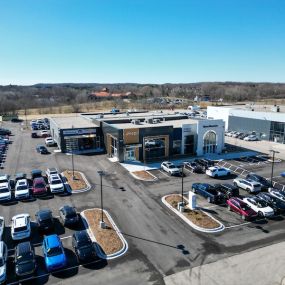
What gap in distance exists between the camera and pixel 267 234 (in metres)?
23.4

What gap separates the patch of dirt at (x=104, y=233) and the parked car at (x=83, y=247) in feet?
4.15

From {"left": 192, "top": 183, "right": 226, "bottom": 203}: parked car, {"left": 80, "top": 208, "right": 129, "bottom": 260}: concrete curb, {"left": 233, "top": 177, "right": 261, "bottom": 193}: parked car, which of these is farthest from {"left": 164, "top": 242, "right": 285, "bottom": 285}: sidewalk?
{"left": 233, "top": 177, "right": 261, "bottom": 193}: parked car

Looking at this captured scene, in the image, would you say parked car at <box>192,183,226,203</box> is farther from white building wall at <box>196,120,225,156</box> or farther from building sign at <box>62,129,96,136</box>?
building sign at <box>62,129,96,136</box>

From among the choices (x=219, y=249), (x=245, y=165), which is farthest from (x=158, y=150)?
(x=219, y=249)

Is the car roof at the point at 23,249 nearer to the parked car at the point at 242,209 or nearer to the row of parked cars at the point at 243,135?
the parked car at the point at 242,209

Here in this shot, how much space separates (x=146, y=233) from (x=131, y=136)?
22146mm

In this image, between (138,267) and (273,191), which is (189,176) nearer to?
(273,191)

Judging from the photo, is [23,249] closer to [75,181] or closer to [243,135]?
[75,181]

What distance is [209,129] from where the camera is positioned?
48844mm

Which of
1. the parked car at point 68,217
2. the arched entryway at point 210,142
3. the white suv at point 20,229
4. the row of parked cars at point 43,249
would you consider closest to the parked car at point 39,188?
the parked car at point 68,217

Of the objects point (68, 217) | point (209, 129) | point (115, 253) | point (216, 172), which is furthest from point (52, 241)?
point (209, 129)

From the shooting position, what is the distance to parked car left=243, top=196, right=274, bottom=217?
26375 mm

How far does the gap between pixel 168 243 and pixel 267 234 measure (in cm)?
815

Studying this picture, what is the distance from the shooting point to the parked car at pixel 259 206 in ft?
86.5
